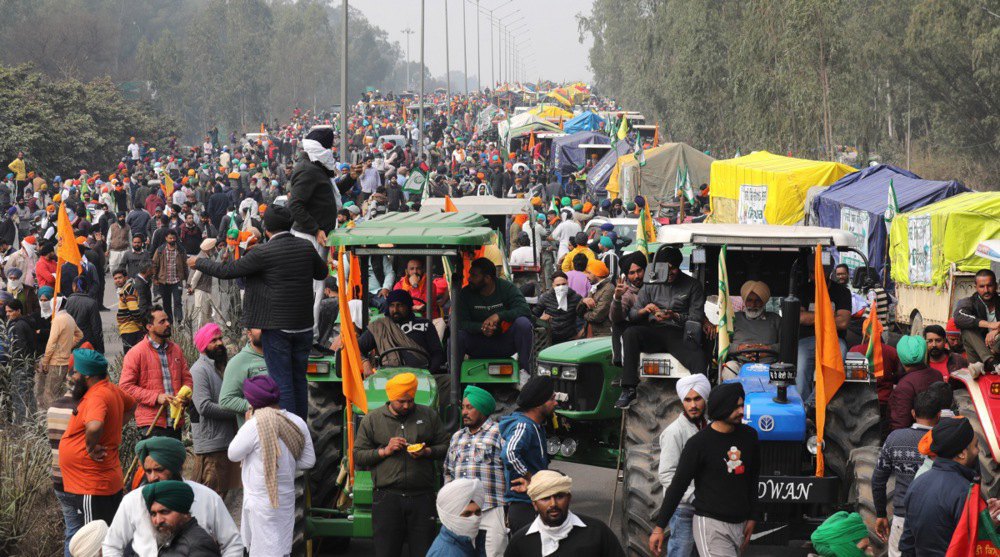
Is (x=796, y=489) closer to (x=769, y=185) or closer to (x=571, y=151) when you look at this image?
(x=769, y=185)

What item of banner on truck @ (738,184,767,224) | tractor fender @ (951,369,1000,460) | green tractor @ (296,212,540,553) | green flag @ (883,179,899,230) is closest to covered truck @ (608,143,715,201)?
banner on truck @ (738,184,767,224)

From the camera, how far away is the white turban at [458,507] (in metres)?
7.68

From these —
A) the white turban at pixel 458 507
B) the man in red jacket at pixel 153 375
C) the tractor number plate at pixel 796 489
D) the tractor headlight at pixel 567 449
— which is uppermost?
the man in red jacket at pixel 153 375

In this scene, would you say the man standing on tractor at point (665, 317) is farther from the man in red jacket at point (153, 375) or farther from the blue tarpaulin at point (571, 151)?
the blue tarpaulin at point (571, 151)

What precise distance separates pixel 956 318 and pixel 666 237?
3.65 meters

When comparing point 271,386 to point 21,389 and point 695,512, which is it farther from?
point 21,389

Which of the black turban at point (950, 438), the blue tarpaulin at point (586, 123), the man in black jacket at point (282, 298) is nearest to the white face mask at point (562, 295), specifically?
the man in black jacket at point (282, 298)

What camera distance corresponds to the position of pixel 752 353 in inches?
433

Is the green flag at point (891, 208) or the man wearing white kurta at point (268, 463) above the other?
the green flag at point (891, 208)

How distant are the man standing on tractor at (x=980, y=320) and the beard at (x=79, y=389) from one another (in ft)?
24.6

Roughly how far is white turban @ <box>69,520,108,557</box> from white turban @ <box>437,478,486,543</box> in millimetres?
1730

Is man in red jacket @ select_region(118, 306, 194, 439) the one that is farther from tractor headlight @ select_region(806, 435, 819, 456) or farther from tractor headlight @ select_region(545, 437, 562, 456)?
tractor headlight @ select_region(806, 435, 819, 456)

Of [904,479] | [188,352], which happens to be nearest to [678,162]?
[188,352]

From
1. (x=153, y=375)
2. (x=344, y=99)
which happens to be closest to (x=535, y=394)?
(x=153, y=375)
